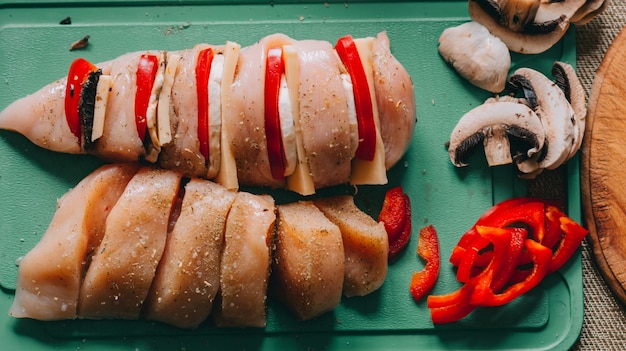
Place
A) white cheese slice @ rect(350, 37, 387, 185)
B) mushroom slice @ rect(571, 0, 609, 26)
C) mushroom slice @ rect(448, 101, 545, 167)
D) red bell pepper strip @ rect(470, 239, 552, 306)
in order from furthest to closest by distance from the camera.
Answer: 1. mushroom slice @ rect(571, 0, 609, 26)
2. mushroom slice @ rect(448, 101, 545, 167)
3. red bell pepper strip @ rect(470, 239, 552, 306)
4. white cheese slice @ rect(350, 37, 387, 185)

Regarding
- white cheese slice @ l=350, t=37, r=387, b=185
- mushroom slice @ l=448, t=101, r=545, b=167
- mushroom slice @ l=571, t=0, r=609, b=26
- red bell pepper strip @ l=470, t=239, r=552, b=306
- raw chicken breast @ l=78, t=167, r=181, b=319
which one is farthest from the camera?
mushroom slice @ l=571, t=0, r=609, b=26

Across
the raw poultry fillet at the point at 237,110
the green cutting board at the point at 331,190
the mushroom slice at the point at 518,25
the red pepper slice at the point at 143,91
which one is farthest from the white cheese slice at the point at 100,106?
the mushroom slice at the point at 518,25

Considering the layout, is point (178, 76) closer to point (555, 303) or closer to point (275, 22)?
point (275, 22)

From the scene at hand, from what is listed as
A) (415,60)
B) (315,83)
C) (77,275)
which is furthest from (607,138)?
(77,275)

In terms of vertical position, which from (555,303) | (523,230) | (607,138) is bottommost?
(555,303)

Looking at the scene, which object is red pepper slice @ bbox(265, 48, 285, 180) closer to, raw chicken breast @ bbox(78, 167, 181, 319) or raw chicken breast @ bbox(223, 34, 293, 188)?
raw chicken breast @ bbox(223, 34, 293, 188)

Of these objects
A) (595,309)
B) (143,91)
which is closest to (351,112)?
(143,91)

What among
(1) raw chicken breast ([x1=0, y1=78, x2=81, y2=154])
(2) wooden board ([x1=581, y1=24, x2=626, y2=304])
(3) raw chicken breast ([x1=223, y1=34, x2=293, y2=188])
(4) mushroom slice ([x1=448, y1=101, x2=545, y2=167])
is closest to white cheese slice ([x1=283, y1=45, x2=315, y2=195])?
(3) raw chicken breast ([x1=223, y1=34, x2=293, y2=188])
